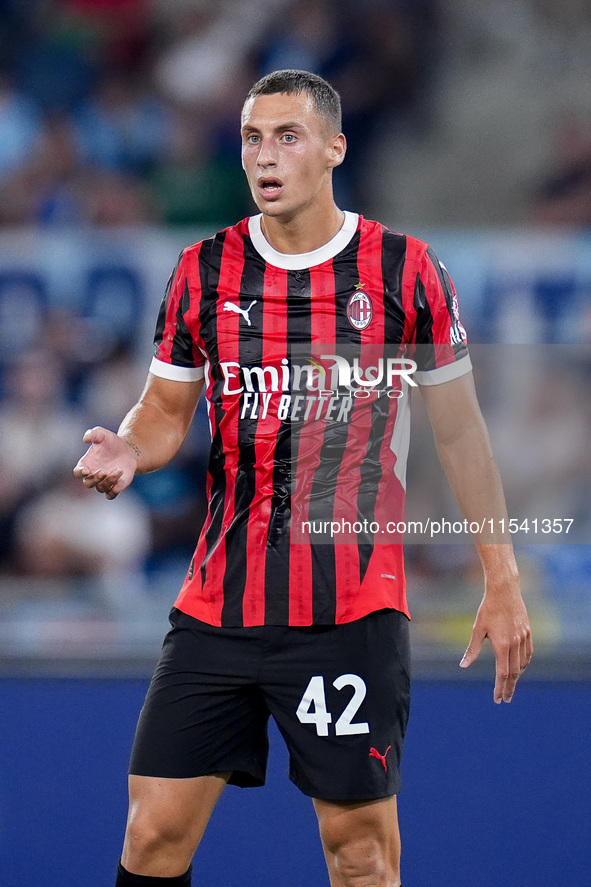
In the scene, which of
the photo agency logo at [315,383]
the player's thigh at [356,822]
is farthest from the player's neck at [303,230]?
the player's thigh at [356,822]

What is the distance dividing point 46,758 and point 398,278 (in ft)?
5.72

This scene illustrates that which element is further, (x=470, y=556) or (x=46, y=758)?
(x=470, y=556)

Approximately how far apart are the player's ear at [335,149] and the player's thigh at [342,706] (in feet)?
3.16

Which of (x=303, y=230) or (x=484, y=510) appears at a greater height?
(x=303, y=230)

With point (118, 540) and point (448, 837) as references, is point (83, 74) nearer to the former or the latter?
point (118, 540)

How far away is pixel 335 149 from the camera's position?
246 centimetres

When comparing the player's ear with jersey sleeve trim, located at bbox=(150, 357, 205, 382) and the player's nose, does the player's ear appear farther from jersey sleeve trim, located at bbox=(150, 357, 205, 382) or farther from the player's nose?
jersey sleeve trim, located at bbox=(150, 357, 205, 382)

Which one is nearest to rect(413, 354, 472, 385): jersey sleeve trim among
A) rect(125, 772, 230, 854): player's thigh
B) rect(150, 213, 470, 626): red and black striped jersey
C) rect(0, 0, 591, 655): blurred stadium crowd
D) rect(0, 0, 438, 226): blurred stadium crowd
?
rect(150, 213, 470, 626): red and black striped jersey

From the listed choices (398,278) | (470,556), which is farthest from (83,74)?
(398,278)

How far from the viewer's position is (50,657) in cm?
321

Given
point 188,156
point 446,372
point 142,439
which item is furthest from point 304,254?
point 188,156

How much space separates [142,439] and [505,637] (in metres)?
0.84

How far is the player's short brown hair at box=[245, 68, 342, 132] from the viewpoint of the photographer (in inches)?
93.6

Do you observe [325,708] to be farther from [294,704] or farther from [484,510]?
[484,510]
